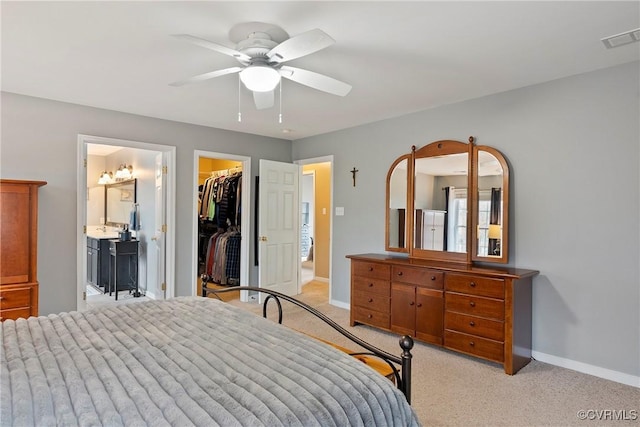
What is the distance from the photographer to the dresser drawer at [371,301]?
3.97 meters

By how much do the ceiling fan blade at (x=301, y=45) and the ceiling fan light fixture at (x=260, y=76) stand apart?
0.08 meters

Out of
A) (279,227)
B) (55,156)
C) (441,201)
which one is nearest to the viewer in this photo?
(55,156)

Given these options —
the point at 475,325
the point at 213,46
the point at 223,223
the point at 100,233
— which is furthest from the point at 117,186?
the point at 475,325

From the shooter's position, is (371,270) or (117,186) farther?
(117,186)

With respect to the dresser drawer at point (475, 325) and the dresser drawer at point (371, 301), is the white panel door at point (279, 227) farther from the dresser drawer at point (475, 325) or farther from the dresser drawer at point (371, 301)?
the dresser drawer at point (475, 325)

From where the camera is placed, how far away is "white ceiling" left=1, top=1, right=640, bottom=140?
2141 millimetres

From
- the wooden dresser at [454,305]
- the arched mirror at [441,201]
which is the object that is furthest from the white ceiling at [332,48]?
the wooden dresser at [454,305]

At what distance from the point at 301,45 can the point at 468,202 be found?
8.00ft

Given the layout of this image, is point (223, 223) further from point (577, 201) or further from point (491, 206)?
point (577, 201)

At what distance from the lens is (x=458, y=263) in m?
3.71

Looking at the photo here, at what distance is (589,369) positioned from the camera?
305 cm

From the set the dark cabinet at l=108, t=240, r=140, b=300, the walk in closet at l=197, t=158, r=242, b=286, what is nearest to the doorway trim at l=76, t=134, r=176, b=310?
the walk in closet at l=197, t=158, r=242, b=286

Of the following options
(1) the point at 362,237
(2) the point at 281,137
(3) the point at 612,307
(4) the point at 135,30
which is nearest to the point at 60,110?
(4) the point at 135,30

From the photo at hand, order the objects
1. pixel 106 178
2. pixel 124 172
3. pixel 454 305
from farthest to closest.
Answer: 1. pixel 106 178
2. pixel 124 172
3. pixel 454 305
